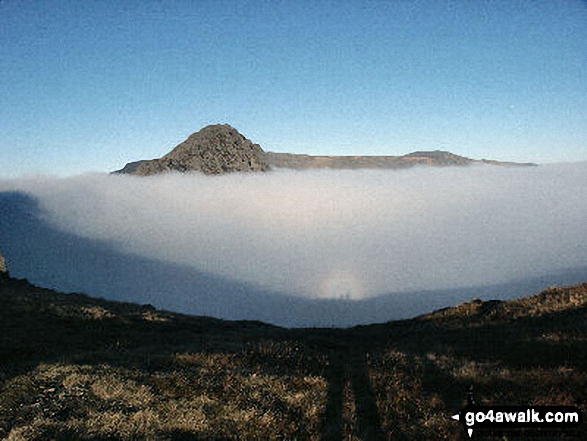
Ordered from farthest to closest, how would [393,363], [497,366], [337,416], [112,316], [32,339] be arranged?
[112,316], [32,339], [393,363], [497,366], [337,416]

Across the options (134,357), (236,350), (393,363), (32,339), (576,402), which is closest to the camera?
(576,402)

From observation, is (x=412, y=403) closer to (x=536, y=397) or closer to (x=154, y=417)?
(x=536, y=397)

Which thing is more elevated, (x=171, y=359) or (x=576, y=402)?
(x=576, y=402)

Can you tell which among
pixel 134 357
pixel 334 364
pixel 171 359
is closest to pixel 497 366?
pixel 334 364

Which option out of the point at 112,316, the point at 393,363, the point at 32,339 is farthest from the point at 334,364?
the point at 112,316

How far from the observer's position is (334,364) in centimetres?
1717

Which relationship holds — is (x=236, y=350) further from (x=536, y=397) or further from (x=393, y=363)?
(x=536, y=397)

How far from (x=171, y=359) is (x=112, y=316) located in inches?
881

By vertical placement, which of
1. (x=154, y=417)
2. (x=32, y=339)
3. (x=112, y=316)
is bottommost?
(x=112, y=316)

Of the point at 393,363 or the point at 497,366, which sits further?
the point at 393,363

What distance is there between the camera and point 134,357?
17047 millimetres

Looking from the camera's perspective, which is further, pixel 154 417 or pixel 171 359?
pixel 171 359

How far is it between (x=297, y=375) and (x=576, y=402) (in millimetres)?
8708

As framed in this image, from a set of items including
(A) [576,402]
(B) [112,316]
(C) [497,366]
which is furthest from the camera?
(B) [112,316]
